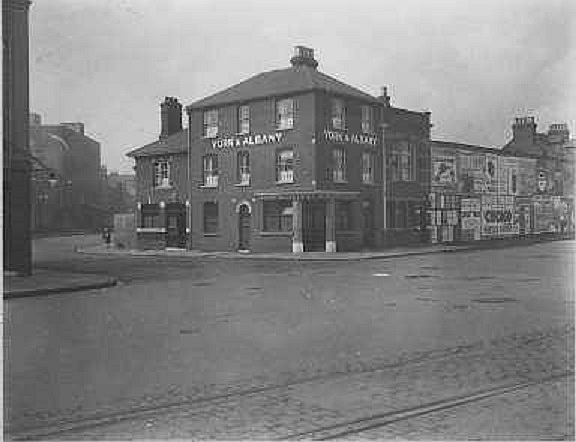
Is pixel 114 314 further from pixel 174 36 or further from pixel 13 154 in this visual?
pixel 174 36

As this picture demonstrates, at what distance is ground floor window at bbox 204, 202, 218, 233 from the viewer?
32.1 metres

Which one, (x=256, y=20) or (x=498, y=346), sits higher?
(x=256, y=20)

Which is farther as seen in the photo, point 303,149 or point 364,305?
point 303,149

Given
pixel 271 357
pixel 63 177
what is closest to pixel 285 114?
pixel 63 177

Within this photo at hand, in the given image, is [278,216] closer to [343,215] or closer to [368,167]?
[343,215]

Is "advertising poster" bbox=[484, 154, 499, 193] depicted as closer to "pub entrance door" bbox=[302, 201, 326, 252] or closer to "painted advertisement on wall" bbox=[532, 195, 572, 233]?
"painted advertisement on wall" bbox=[532, 195, 572, 233]

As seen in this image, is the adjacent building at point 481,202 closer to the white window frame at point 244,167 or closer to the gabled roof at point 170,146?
the white window frame at point 244,167

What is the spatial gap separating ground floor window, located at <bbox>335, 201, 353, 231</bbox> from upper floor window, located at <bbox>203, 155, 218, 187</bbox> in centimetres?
645

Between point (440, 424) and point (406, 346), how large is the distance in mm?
2995

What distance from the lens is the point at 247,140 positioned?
30547mm

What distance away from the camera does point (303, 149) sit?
2878 cm

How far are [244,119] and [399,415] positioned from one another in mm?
26451

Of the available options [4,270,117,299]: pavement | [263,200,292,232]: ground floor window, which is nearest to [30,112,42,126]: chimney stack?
[4,270,117,299]: pavement

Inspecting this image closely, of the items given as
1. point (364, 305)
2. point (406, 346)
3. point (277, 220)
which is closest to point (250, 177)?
point (277, 220)
